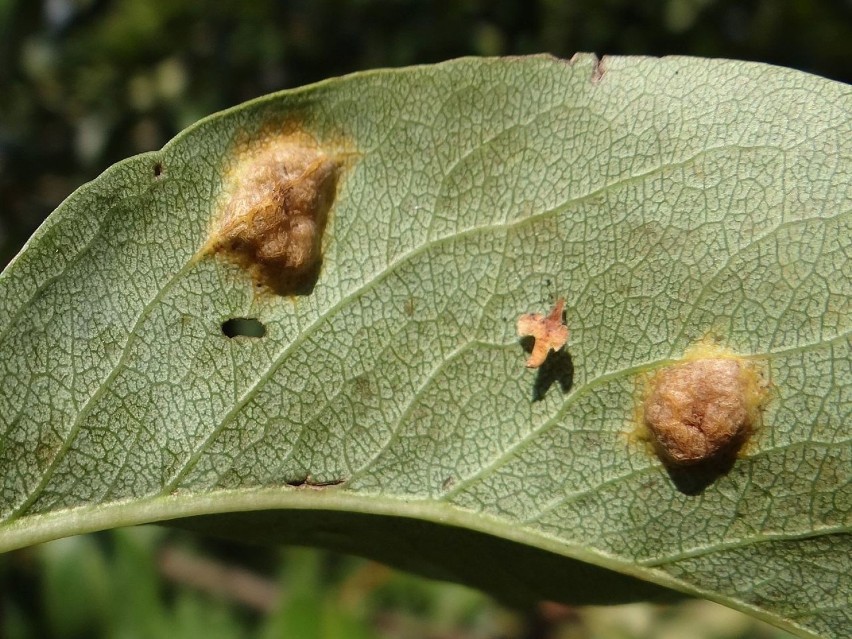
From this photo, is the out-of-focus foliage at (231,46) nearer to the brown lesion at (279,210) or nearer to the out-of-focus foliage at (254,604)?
the out-of-focus foliage at (254,604)

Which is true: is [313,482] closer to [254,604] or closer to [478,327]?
[478,327]

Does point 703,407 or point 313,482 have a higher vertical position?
point 703,407

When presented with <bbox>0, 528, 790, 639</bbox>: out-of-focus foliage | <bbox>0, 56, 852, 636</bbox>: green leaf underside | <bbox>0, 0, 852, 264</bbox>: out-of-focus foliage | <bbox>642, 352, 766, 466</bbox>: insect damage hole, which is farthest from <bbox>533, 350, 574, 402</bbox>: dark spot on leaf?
<bbox>0, 0, 852, 264</bbox>: out-of-focus foliage

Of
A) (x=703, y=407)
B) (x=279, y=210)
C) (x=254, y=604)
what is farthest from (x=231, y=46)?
(x=703, y=407)

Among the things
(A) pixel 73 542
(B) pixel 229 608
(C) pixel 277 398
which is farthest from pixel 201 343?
(B) pixel 229 608

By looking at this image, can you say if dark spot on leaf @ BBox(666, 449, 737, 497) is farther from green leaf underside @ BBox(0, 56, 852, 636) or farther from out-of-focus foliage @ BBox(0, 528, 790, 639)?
out-of-focus foliage @ BBox(0, 528, 790, 639)
